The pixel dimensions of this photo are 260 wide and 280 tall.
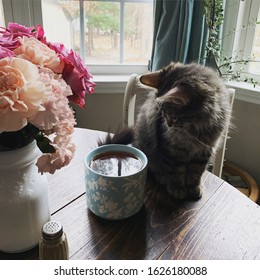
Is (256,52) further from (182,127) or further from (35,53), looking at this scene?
(35,53)

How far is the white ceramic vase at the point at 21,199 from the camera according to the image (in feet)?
1.66

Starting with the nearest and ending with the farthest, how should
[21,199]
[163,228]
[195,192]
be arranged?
[21,199] → [163,228] → [195,192]

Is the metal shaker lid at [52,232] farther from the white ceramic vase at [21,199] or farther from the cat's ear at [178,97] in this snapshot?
the cat's ear at [178,97]

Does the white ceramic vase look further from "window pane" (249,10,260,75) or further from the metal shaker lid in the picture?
"window pane" (249,10,260,75)

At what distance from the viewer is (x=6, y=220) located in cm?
52

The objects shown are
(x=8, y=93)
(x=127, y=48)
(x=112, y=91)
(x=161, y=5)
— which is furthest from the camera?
(x=127, y=48)

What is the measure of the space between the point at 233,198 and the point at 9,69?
605 millimetres

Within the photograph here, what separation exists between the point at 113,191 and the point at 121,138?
273 mm

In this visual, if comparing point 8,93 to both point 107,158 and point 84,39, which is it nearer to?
point 107,158

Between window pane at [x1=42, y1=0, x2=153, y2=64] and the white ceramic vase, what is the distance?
1.31 meters

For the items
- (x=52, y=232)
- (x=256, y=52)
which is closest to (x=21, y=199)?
(x=52, y=232)

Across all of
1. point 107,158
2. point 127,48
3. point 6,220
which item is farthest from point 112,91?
point 6,220

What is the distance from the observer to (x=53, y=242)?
1.51 ft

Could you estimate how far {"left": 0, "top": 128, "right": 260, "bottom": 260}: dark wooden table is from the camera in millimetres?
583
